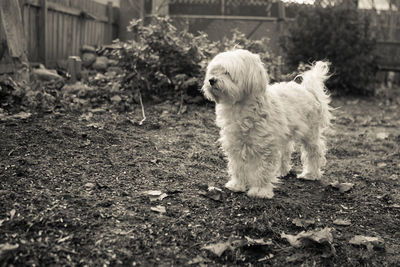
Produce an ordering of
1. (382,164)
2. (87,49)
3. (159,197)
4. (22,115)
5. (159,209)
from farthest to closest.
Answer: (87,49)
(382,164)
(22,115)
(159,197)
(159,209)

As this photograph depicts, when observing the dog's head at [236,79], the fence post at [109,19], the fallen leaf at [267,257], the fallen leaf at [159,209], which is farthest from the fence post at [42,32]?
the fallen leaf at [267,257]

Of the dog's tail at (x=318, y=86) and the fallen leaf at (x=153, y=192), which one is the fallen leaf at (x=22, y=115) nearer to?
the fallen leaf at (x=153, y=192)

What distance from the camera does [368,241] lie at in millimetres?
3463

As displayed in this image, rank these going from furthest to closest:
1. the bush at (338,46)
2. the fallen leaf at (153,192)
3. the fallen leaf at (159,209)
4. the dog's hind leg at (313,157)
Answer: the bush at (338,46)
the dog's hind leg at (313,157)
the fallen leaf at (153,192)
the fallen leaf at (159,209)

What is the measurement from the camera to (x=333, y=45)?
1118 centimetres

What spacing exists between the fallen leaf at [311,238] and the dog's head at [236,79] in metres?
1.39

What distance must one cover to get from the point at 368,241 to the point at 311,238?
0.53 metres

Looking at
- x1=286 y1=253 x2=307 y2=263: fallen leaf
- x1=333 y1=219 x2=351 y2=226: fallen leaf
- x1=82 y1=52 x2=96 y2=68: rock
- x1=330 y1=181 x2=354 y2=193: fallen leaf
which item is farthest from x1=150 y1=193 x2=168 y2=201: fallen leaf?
x1=82 y1=52 x2=96 y2=68: rock

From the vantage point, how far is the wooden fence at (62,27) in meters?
10.1

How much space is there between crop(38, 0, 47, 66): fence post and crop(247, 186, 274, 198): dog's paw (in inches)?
306

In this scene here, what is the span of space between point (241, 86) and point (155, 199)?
4.20 ft

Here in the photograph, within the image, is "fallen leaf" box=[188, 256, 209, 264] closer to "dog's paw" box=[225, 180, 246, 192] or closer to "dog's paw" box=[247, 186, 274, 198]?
"dog's paw" box=[247, 186, 274, 198]

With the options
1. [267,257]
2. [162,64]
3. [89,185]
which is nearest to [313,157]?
[267,257]

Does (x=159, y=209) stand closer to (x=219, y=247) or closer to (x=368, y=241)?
(x=219, y=247)
